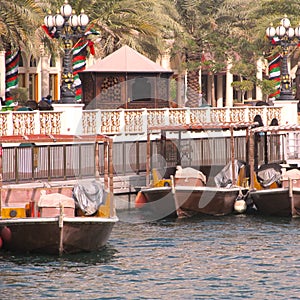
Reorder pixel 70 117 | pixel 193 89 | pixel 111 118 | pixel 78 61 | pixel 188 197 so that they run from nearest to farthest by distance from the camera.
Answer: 1. pixel 188 197
2. pixel 70 117
3. pixel 111 118
4. pixel 78 61
5. pixel 193 89

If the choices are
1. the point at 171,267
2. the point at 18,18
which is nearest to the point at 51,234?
the point at 171,267

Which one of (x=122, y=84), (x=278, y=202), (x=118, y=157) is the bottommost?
(x=278, y=202)

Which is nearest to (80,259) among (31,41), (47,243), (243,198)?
(47,243)

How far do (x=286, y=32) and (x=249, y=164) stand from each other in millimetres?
8139

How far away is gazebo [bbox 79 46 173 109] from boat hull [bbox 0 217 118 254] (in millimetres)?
17787

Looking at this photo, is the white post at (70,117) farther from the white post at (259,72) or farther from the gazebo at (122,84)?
the white post at (259,72)

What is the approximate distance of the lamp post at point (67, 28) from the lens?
131 feet

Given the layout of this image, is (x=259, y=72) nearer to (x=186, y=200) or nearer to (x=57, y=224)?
(x=186, y=200)

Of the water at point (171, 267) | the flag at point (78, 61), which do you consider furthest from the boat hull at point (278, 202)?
the flag at point (78, 61)

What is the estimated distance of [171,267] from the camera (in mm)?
28109

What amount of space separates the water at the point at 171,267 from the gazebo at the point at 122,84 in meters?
13.1

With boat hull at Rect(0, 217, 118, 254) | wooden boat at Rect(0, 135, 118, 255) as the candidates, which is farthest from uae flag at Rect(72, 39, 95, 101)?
boat hull at Rect(0, 217, 118, 254)

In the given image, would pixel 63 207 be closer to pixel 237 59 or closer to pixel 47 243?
pixel 47 243

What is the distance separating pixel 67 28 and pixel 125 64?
24.9 ft
